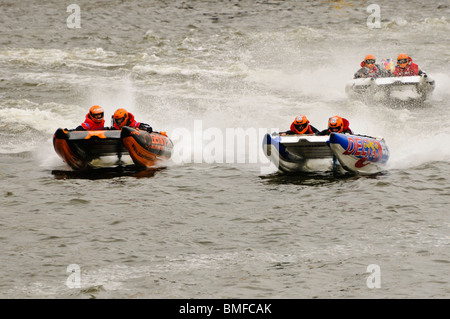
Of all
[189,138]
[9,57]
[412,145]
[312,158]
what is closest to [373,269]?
[312,158]

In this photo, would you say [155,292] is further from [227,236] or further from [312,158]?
[312,158]

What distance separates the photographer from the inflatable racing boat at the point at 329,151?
15.1m

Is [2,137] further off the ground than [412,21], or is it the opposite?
[412,21]

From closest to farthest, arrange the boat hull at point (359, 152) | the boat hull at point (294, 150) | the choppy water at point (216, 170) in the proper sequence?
the choppy water at point (216, 170)
the boat hull at point (359, 152)
the boat hull at point (294, 150)

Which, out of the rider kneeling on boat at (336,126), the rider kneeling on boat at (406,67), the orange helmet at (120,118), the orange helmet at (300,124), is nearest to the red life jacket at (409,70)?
the rider kneeling on boat at (406,67)

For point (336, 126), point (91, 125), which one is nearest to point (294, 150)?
point (336, 126)

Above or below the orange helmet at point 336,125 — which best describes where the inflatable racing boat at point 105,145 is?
below

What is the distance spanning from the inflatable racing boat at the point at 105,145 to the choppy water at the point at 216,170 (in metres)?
0.41

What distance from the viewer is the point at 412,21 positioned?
34938 millimetres

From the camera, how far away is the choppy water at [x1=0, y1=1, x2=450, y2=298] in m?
10.1

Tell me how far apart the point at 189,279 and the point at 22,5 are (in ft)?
100

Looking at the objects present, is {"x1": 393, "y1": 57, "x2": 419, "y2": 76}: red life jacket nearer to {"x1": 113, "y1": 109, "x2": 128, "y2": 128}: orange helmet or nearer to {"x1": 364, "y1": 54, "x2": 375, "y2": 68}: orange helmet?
{"x1": 364, "y1": 54, "x2": 375, "y2": 68}: orange helmet

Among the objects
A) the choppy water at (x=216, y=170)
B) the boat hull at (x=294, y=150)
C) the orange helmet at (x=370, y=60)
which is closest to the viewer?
the choppy water at (x=216, y=170)

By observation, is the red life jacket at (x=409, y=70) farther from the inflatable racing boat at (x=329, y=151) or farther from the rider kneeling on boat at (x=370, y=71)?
the inflatable racing boat at (x=329, y=151)
